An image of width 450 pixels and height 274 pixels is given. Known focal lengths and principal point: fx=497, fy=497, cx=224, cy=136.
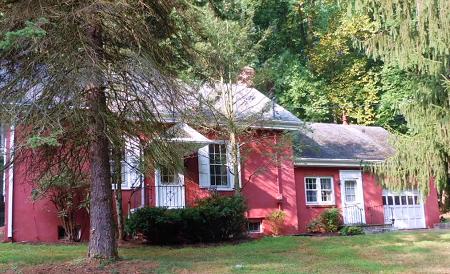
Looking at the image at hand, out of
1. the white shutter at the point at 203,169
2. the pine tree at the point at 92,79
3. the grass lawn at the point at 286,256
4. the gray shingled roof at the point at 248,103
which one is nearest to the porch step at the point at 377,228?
the grass lawn at the point at 286,256

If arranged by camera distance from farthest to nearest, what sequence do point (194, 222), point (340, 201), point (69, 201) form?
point (340, 201) → point (194, 222) → point (69, 201)

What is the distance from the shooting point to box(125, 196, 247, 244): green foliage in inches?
558

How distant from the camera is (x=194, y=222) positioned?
578 inches

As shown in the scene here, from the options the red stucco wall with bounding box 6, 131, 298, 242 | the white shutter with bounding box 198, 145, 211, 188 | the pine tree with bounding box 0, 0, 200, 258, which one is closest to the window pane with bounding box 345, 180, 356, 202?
the red stucco wall with bounding box 6, 131, 298, 242

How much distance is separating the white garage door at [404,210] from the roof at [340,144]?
192 centimetres

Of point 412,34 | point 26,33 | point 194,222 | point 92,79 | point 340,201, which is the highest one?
point 412,34

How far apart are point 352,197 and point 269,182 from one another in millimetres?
4863

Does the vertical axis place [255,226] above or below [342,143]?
below

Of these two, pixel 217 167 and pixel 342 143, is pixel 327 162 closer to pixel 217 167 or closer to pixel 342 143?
pixel 342 143

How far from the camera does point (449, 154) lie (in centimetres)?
1288

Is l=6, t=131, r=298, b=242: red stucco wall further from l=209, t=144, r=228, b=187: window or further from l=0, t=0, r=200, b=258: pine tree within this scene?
l=0, t=0, r=200, b=258: pine tree

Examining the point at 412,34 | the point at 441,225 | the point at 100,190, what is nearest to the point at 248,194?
the point at 412,34

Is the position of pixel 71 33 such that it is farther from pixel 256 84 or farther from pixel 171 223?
pixel 256 84

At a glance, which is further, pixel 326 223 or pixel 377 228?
pixel 377 228
